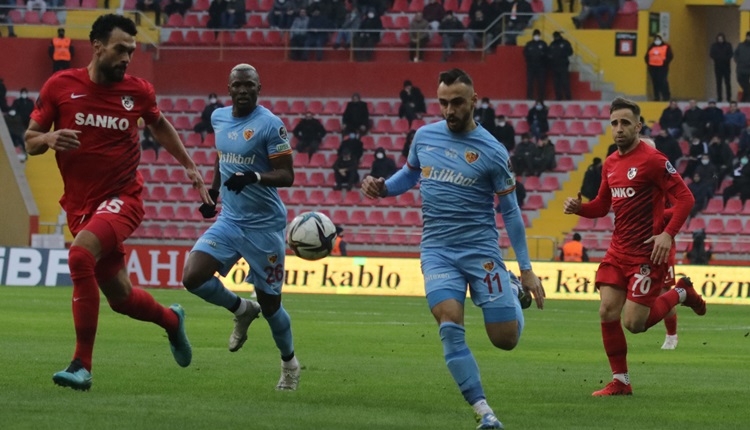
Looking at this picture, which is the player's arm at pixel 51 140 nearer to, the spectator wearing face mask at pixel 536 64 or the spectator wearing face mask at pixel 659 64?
the spectator wearing face mask at pixel 536 64

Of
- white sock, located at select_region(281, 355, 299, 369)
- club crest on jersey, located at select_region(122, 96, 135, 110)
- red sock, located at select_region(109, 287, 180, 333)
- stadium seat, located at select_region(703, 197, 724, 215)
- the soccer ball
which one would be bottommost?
stadium seat, located at select_region(703, 197, 724, 215)

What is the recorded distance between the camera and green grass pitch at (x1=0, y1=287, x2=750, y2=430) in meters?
10.2

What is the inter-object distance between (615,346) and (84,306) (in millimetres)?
4164

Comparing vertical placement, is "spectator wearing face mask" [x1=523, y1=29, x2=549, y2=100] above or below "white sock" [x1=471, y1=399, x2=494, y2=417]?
above

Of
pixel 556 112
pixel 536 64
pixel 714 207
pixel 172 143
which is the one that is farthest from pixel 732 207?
pixel 172 143

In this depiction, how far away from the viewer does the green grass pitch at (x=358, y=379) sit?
33.4 ft

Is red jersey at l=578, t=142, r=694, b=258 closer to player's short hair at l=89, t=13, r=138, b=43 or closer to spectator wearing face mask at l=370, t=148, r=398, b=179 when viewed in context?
player's short hair at l=89, t=13, r=138, b=43

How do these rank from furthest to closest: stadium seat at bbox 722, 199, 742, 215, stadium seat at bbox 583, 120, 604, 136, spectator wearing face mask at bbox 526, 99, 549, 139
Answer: stadium seat at bbox 583, 120, 604, 136 < spectator wearing face mask at bbox 526, 99, 549, 139 < stadium seat at bbox 722, 199, 742, 215

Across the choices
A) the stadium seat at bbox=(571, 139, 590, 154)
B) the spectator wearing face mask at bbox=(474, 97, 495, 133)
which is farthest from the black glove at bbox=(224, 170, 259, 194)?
the stadium seat at bbox=(571, 139, 590, 154)

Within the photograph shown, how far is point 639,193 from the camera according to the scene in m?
13.0

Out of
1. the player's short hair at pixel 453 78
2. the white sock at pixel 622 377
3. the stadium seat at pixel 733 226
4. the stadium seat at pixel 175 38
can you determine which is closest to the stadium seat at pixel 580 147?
the stadium seat at pixel 733 226

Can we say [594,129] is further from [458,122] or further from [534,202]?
[458,122]

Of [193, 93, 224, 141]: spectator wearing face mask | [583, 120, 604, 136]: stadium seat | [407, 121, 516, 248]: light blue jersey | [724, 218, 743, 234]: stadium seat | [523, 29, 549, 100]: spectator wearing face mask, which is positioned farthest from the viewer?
[193, 93, 224, 141]: spectator wearing face mask

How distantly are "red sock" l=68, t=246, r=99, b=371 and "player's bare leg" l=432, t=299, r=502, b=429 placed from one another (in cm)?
250
